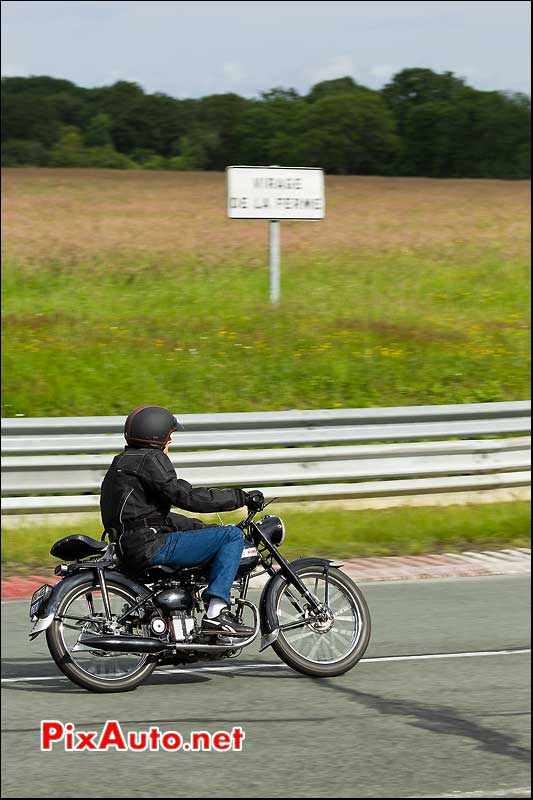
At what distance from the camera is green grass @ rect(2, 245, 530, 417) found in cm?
164

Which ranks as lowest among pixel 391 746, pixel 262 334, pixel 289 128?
pixel 391 746

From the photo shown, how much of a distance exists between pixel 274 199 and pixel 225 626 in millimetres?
735

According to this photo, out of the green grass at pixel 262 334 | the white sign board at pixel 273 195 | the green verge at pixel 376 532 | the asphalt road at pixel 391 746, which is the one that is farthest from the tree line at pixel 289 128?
the asphalt road at pixel 391 746

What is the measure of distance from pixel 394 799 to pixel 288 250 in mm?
11569

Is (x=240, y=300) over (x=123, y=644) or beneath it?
over

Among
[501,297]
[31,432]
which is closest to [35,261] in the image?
[31,432]

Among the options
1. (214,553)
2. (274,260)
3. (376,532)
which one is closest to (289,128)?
(274,260)

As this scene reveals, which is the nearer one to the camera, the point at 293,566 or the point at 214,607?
the point at 214,607

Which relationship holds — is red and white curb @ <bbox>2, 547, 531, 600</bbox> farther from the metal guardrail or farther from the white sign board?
the white sign board

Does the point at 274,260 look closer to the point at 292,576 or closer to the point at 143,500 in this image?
the point at 292,576

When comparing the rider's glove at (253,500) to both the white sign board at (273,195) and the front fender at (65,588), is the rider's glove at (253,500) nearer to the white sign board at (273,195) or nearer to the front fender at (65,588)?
the front fender at (65,588)

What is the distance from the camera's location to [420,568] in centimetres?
178

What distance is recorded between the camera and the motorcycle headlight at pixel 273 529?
142 centimetres

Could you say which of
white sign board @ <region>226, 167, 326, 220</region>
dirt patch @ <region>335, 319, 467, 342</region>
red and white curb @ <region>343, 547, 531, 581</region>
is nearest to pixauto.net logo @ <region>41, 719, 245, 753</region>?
red and white curb @ <region>343, 547, 531, 581</region>
